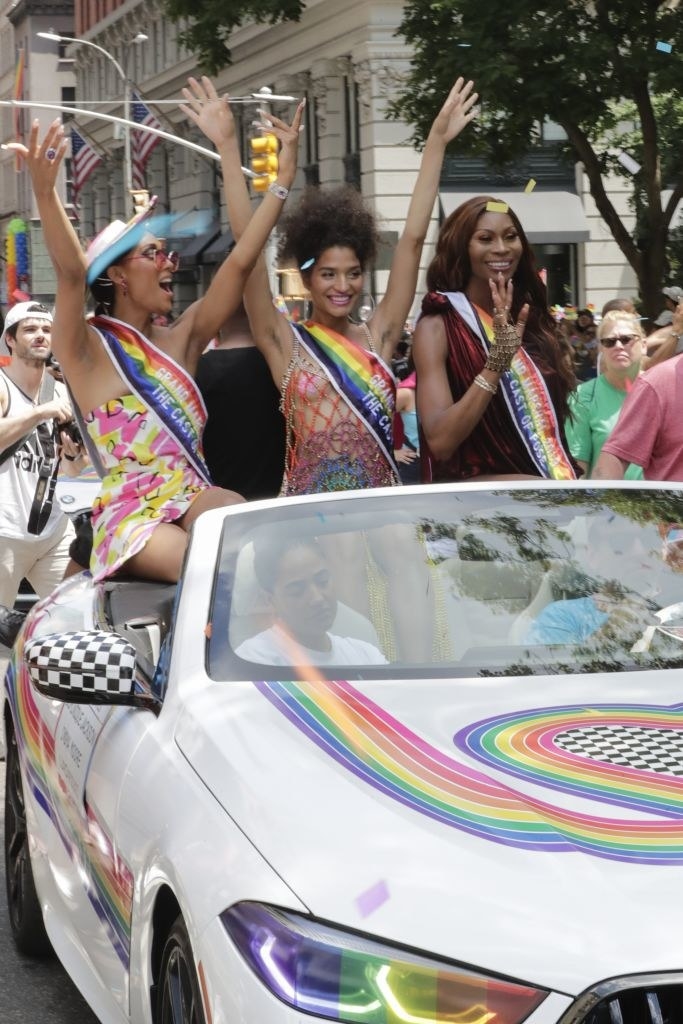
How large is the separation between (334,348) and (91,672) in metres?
2.29

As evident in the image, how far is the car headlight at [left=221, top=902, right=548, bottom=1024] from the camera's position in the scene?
8.32 ft

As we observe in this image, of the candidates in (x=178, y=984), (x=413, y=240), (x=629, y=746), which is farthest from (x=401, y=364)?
(x=178, y=984)

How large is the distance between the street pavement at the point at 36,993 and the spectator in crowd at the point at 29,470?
3.60 metres

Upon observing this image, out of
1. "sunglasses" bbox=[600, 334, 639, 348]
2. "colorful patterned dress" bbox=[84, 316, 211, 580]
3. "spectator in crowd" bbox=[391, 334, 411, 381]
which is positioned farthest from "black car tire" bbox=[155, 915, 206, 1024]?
"spectator in crowd" bbox=[391, 334, 411, 381]

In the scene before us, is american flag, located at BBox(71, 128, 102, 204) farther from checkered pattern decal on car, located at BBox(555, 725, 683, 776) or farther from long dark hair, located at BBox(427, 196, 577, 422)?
checkered pattern decal on car, located at BBox(555, 725, 683, 776)

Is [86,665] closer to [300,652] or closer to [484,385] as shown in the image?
[300,652]

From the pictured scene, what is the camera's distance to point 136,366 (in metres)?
5.36

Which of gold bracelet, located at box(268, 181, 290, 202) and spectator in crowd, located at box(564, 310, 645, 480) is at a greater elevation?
gold bracelet, located at box(268, 181, 290, 202)

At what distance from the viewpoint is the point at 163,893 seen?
3.17 m

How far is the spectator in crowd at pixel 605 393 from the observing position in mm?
8617

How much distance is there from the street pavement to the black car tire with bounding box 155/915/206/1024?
4.64 feet

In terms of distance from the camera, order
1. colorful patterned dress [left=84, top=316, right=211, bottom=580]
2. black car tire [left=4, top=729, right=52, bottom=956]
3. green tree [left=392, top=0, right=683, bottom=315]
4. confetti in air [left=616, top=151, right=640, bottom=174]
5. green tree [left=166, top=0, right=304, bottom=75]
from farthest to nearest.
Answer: green tree [left=166, top=0, right=304, bottom=75] < confetti in air [left=616, top=151, right=640, bottom=174] < green tree [left=392, top=0, right=683, bottom=315] < colorful patterned dress [left=84, top=316, right=211, bottom=580] < black car tire [left=4, top=729, right=52, bottom=956]

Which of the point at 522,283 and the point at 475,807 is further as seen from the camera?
the point at 522,283

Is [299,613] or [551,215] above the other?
[299,613]
